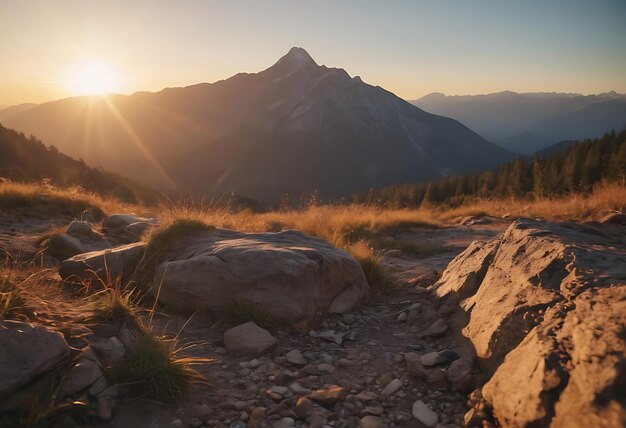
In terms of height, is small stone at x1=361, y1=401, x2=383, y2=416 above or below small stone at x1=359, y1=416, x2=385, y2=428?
below

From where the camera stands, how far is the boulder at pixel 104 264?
5038mm

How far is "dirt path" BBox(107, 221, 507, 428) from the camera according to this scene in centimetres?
256

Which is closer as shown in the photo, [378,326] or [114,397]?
[114,397]

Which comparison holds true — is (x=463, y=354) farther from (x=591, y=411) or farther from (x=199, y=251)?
(x=199, y=251)

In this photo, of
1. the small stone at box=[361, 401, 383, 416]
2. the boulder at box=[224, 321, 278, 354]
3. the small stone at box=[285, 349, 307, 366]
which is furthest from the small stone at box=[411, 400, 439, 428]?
the boulder at box=[224, 321, 278, 354]

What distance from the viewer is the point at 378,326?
4418 millimetres

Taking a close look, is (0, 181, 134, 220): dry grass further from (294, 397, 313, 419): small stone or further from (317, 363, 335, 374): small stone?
(294, 397, 313, 419): small stone

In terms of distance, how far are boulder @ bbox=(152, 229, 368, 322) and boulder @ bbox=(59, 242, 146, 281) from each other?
0.74 metres

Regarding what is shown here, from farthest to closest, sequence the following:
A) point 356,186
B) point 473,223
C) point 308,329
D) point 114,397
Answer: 1. point 356,186
2. point 473,223
3. point 308,329
4. point 114,397

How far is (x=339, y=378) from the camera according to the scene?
3.18 m

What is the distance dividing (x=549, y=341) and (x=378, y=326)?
2.25m

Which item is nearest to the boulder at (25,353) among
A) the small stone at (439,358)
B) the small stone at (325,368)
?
the small stone at (325,368)

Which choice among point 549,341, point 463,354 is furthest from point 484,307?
point 549,341

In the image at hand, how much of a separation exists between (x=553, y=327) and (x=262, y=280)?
2659 mm
